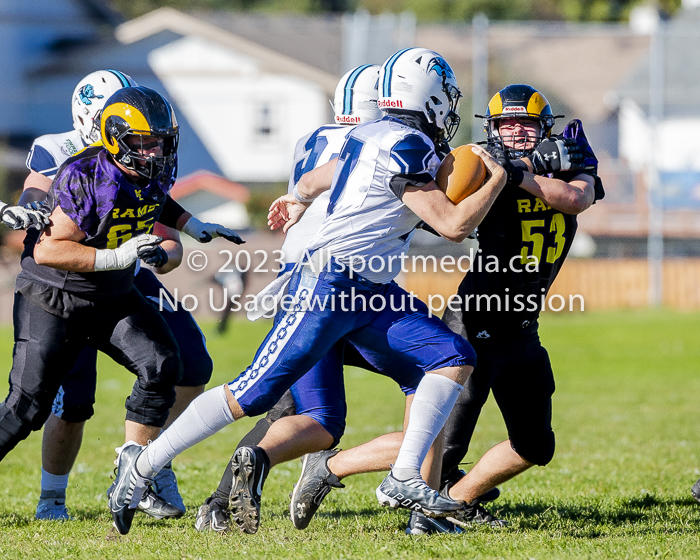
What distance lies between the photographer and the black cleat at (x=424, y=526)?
4023 millimetres

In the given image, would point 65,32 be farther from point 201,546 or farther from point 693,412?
point 201,546

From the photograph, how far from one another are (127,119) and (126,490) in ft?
4.99

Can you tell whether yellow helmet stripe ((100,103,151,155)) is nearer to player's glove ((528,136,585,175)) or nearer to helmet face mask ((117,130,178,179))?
helmet face mask ((117,130,178,179))

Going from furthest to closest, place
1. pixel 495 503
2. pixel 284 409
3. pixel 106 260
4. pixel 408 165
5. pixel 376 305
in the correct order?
pixel 495 503 < pixel 284 409 < pixel 106 260 < pixel 376 305 < pixel 408 165

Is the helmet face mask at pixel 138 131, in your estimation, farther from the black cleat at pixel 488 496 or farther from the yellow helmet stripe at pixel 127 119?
the black cleat at pixel 488 496

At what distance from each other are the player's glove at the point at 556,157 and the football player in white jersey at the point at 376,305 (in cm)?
33

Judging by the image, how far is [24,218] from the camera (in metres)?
3.84

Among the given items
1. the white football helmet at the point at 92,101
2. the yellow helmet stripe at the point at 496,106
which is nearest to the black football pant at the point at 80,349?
the white football helmet at the point at 92,101

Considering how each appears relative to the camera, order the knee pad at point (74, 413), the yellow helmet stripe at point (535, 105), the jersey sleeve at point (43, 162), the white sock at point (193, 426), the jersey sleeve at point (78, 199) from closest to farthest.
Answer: the white sock at point (193, 426), the jersey sleeve at point (78, 199), the yellow helmet stripe at point (535, 105), the jersey sleeve at point (43, 162), the knee pad at point (74, 413)

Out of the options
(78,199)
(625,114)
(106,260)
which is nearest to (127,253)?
(106,260)

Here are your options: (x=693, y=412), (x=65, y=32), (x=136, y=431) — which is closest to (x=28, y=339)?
(x=136, y=431)

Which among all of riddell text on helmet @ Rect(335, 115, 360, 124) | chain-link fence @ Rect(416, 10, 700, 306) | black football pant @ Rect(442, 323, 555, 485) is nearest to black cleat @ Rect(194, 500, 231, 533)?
black football pant @ Rect(442, 323, 555, 485)

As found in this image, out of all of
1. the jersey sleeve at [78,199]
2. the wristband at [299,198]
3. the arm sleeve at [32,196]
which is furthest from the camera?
the arm sleeve at [32,196]

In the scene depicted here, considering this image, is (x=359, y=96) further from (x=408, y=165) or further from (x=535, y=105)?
(x=408, y=165)
